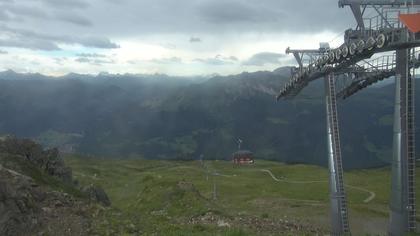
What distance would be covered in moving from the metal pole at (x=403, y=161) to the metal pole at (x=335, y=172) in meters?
10.9

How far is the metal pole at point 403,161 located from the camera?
3809cm

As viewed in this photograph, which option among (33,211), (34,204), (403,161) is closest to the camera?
(33,211)

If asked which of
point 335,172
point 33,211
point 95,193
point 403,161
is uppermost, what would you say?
point 403,161

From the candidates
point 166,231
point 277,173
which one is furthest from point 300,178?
point 166,231

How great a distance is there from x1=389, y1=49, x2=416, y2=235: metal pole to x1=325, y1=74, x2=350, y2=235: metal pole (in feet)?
35.8

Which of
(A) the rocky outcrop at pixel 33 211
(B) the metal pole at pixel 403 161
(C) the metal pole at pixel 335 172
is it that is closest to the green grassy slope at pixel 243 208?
(C) the metal pole at pixel 335 172

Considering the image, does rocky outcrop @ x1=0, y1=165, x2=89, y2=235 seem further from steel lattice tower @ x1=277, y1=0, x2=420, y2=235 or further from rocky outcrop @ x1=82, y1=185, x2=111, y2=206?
steel lattice tower @ x1=277, y1=0, x2=420, y2=235

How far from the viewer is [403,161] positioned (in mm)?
38406

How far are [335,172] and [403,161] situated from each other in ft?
41.9

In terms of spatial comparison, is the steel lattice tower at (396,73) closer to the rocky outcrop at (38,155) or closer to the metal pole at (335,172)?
the metal pole at (335,172)

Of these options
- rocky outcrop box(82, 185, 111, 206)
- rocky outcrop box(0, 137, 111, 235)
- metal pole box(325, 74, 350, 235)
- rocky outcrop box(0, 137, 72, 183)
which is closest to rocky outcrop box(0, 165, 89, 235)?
rocky outcrop box(0, 137, 111, 235)

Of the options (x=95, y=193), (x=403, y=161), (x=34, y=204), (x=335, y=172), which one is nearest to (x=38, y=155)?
(x=95, y=193)

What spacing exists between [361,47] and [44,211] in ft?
87.7

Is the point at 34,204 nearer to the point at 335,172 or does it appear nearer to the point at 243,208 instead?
the point at 335,172
